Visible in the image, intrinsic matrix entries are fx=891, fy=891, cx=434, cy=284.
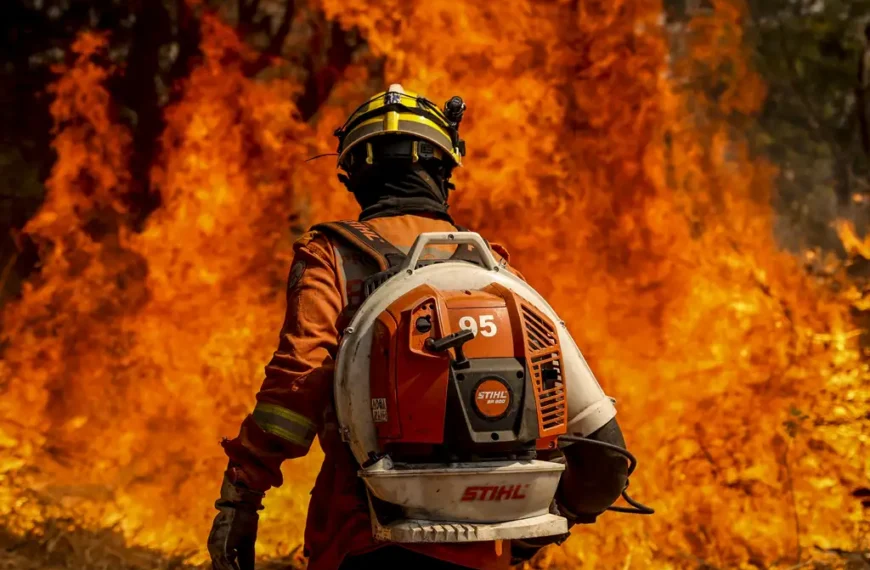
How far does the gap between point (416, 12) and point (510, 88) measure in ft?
2.97

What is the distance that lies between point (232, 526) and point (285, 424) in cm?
35

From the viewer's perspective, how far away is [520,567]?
565 cm

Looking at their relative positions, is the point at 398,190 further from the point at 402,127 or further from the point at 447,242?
the point at 447,242

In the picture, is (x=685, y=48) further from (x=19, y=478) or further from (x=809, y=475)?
(x=19, y=478)

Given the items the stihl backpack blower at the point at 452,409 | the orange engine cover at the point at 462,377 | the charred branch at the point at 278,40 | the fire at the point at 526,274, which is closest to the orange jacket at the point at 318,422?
the stihl backpack blower at the point at 452,409

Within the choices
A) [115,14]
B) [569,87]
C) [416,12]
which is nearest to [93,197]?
[115,14]

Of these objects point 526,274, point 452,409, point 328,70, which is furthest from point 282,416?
point 328,70

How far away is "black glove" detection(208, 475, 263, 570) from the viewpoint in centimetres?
248

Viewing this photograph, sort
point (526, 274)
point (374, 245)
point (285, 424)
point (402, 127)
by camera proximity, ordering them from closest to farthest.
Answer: point (285, 424) < point (374, 245) < point (402, 127) < point (526, 274)

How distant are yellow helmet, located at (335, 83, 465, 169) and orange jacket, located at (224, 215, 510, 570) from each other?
47 centimetres

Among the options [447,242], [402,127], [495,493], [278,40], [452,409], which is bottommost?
[495,493]

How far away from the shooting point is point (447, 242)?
8.09ft

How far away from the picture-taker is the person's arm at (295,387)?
7.87 feet

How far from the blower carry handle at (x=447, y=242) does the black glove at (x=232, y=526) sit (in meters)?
0.78
